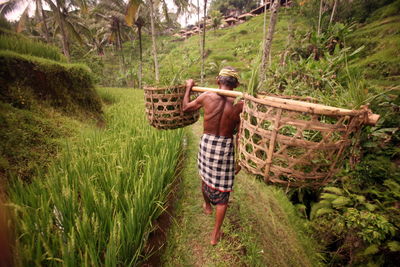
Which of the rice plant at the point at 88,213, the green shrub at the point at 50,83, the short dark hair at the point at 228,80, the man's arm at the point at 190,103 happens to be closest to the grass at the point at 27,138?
the green shrub at the point at 50,83

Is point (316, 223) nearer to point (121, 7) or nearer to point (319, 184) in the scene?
point (319, 184)

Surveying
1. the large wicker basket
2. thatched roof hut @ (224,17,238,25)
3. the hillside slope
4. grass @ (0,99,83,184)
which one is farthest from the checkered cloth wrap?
thatched roof hut @ (224,17,238,25)

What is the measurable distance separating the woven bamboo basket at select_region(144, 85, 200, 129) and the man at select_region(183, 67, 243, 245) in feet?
0.24

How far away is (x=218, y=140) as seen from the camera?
1.81 meters

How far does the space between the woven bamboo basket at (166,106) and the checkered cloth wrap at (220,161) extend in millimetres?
352

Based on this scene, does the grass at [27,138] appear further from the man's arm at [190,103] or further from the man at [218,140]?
the man at [218,140]

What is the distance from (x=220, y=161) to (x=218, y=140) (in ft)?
0.66

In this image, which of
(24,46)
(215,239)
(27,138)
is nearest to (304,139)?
(215,239)

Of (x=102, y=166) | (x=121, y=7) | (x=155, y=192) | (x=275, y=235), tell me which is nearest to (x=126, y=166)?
(x=102, y=166)

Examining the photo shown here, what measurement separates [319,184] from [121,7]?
59.3 feet

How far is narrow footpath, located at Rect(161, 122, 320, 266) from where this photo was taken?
A: 1794 millimetres

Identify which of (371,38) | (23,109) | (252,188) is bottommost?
(252,188)

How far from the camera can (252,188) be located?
10.0 ft

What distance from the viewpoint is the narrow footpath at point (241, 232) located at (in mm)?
1794
